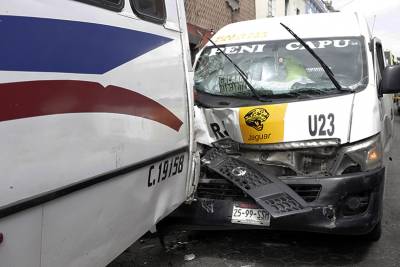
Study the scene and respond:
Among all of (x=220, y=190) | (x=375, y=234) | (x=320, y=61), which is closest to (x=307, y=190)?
(x=220, y=190)

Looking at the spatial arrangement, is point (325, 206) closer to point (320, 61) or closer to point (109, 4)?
point (320, 61)

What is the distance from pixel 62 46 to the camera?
2285 mm

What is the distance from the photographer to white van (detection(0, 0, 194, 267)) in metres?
2.04

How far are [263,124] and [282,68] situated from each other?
0.90 m

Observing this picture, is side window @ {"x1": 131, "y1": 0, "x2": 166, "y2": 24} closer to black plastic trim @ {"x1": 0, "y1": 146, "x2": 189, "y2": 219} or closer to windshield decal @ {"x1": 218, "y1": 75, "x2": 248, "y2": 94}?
black plastic trim @ {"x1": 0, "y1": 146, "x2": 189, "y2": 219}

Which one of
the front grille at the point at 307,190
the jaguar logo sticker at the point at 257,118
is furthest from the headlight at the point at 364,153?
the jaguar logo sticker at the point at 257,118

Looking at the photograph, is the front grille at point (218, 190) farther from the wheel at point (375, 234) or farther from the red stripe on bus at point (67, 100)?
the red stripe on bus at point (67, 100)

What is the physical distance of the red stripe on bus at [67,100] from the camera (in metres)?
2.00

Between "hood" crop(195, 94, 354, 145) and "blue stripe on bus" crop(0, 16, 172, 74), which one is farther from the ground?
"blue stripe on bus" crop(0, 16, 172, 74)

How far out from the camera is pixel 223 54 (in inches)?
217

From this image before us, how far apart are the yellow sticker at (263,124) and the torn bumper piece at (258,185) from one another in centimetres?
24

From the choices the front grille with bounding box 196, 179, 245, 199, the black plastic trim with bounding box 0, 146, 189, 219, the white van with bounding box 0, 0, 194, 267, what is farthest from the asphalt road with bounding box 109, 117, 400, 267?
the black plastic trim with bounding box 0, 146, 189, 219

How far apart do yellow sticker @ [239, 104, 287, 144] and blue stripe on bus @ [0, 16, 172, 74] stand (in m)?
1.84

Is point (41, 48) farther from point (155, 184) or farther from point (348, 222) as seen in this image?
point (348, 222)
